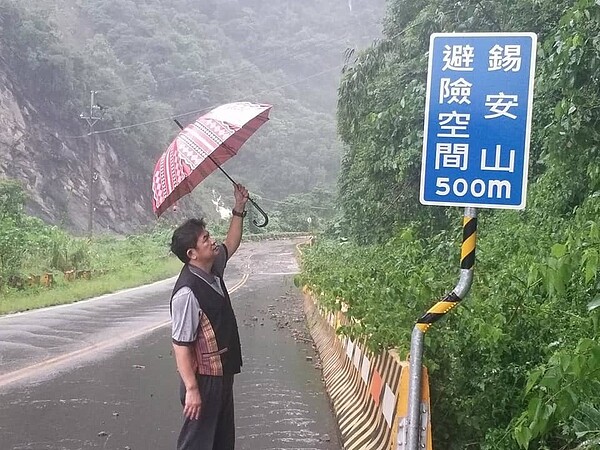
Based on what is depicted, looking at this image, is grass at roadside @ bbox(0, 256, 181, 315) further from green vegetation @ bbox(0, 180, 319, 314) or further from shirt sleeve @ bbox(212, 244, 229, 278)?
shirt sleeve @ bbox(212, 244, 229, 278)

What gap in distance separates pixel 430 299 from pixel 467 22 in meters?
8.25

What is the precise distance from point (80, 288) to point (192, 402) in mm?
15280

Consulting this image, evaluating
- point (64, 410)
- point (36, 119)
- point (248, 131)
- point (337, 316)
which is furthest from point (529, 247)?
point (36, 119)

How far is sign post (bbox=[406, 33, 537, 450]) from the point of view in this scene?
10.4 feet

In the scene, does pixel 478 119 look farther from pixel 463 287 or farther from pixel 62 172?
pixel 62 172

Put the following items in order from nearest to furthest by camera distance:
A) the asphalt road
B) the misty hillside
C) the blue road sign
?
the blue road sign < the asphalt road < the misty hillside

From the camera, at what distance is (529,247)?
24.6 feet

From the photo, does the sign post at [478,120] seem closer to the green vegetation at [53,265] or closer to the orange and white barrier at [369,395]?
the orange and white barrier at [369,395]

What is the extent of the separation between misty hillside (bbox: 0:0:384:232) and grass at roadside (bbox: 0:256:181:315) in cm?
522

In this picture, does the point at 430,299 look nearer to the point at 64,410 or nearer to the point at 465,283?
the point at 465,283

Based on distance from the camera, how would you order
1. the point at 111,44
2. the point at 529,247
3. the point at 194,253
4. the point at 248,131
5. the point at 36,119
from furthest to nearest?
the point at 111,44 → the point at 36,119 → the point at 529,247 → the point at 248,131 → the point at 194,253

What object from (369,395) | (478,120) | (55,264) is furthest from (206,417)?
(55,264)

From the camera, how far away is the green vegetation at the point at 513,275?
3.28m

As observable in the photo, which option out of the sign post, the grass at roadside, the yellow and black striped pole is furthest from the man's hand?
the grass at roadside
